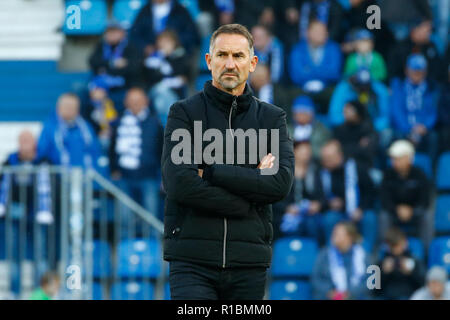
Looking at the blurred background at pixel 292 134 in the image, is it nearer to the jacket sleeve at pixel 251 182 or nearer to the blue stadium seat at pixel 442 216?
the blue stadium seat at pixel 442 216

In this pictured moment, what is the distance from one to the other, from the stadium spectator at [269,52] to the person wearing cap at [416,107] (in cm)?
120

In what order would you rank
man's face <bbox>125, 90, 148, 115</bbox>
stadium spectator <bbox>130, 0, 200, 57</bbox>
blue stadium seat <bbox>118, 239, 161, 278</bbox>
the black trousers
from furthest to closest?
stadium spectator <bbox>130, 0, 200, 57</bbox>, man's face <bbox>125, 90, 148, 115</bbox>, blue stadium seat <bbox>118, 239, 161, 278</bbox>, the black trousers

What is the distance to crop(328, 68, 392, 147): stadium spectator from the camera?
34.0 feet

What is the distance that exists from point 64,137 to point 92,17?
2352mm

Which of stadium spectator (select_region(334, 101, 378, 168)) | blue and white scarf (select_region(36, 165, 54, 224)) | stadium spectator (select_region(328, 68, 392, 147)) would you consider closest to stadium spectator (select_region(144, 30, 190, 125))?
stadium spectator (select_region(328, 68, 392, 147))

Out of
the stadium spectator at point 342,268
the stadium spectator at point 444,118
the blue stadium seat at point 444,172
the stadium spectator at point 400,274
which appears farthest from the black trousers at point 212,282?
the stadium spectator at point 444,118

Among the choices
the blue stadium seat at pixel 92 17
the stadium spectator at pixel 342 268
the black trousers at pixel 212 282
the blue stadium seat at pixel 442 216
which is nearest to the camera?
the black trousers at pixel 212 282

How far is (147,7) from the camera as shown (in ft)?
37.1

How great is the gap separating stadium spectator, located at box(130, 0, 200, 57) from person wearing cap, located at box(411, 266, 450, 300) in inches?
146

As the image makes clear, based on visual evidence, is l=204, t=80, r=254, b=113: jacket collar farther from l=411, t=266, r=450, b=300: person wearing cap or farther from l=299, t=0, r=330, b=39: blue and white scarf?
l=299, t=0, r=330, b=39: blue and white scarf

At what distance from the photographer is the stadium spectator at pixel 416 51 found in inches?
421

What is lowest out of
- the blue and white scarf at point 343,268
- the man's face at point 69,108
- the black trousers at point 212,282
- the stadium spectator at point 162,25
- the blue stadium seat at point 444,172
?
the black trousers at point 212,282

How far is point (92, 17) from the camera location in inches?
469

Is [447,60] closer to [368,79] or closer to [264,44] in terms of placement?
[368,79]
